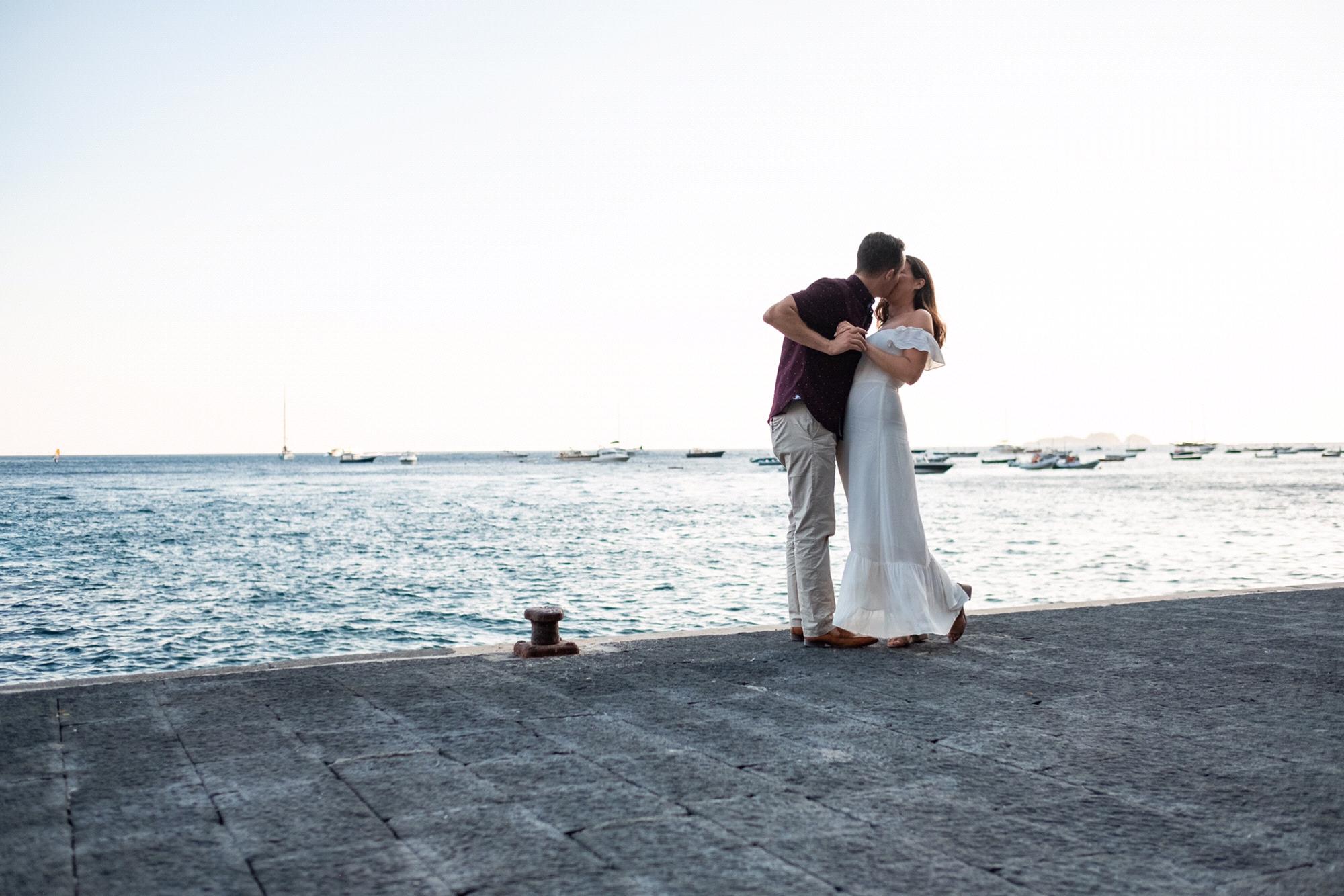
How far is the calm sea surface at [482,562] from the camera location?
48.4 feet

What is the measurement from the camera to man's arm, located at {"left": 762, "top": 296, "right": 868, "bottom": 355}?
443 centimetres

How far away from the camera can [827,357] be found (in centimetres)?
461

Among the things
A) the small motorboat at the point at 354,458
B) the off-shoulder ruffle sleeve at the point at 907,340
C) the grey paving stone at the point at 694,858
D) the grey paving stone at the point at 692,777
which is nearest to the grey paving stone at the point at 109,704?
the grey paving stone at the point at 692,777

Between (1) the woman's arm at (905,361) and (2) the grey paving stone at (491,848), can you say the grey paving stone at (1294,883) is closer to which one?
(2) the grey paving stone at (491,848)

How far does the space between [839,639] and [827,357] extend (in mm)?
1312

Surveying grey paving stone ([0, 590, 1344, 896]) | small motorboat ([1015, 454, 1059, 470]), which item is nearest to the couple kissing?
grey paving stone ([0, 590, 1344, 896])

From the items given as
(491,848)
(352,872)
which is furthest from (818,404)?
(352,872)

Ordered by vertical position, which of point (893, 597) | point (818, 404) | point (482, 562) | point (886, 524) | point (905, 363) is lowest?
point (482, 562)

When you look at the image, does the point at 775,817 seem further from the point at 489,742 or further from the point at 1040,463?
the point at 1040,463

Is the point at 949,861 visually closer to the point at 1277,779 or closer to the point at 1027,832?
the point at 1027,832

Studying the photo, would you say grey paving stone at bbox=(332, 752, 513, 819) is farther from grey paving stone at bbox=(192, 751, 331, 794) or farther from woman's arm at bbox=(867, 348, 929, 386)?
woman's arm at bbox=(867, 348, 929, 386)

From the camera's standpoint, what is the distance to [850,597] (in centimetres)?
457

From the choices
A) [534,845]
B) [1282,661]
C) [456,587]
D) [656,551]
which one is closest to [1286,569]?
[656,551]

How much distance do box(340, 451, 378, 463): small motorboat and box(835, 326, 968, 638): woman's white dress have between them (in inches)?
6318
